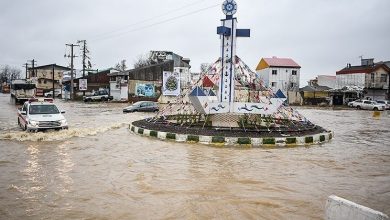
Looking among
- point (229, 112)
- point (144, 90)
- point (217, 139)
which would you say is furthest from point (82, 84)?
point (217, 139)

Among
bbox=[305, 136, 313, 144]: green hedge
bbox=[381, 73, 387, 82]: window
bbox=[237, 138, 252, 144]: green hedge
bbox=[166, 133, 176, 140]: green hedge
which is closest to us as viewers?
bbox=[237, 138, 252, 144]: green hedge

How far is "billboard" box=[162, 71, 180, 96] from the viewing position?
48500 millimetres

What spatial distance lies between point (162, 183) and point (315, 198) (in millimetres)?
3569

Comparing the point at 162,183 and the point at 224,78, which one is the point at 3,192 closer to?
the point at 162,183

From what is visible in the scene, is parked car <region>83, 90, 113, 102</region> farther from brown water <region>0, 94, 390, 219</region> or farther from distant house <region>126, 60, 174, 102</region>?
brown water <region>0, 94, 390, 219</region>

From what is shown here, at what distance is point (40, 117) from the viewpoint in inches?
638

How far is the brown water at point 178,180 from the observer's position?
659 cm

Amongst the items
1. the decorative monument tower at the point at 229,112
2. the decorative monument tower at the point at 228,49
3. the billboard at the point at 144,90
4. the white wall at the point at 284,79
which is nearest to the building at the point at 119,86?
the billboard at the point at 144,90

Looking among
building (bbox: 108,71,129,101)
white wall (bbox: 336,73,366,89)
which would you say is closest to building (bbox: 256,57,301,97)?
white wall (bbox: 336,73,366,89)

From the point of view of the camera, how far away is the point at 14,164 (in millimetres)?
10141

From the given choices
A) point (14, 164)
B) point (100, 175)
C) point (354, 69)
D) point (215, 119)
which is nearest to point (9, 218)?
point (100, 175)

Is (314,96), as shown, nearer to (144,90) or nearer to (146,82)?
(146,82)

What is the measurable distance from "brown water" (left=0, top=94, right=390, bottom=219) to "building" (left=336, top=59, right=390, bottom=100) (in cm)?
4837

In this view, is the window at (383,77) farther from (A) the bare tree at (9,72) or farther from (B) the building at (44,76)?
(A) the bare tree at (9,72)
